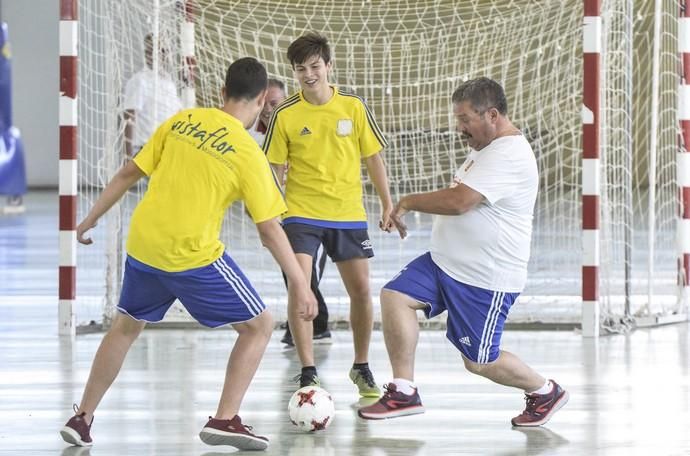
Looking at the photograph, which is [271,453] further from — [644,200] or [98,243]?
[644,200]

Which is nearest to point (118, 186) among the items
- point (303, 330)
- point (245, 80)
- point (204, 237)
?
point (204, 237)

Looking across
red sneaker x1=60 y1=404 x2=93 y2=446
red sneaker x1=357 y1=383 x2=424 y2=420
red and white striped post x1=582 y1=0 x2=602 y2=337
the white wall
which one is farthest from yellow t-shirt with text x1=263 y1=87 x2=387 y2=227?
the white wall

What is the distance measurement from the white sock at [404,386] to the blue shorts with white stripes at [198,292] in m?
0.81

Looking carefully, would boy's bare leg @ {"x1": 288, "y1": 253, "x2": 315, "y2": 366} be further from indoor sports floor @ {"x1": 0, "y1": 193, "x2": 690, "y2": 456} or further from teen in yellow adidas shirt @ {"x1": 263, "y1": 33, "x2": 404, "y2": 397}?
indoor sports floor @ {"x1": 0, "y1": 193, "x2": 690, "y2": 456}

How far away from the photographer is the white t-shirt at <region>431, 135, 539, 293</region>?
5.00 metres

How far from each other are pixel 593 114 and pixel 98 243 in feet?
23.3

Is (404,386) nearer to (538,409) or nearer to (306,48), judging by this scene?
(538,409)

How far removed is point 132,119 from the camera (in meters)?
8.50

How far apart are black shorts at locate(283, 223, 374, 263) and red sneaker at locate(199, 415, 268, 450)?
1323 mm

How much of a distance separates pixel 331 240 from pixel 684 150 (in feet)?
11.0

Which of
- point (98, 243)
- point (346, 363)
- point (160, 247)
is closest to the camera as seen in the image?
point (160, 247)

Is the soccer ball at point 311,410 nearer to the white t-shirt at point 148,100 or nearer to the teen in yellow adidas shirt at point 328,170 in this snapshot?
the teen in yellow adidas shirt at point 328,170

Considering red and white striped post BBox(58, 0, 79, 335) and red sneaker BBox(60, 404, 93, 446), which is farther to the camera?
red and white striped post BBox(58, 0, 79, 335)

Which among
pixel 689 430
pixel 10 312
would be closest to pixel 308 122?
pixel 689 430
